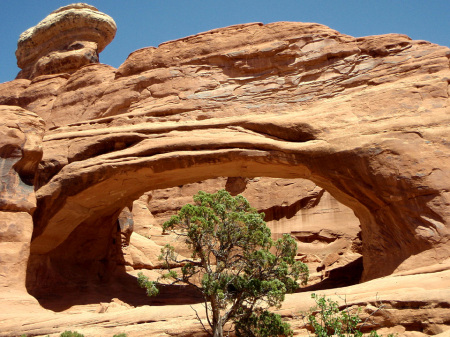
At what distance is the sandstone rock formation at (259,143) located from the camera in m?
11.4

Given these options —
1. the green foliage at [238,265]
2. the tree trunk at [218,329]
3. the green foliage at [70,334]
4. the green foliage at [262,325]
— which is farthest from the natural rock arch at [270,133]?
the green foliage at [70,334]

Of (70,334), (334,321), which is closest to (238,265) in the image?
(334,321)

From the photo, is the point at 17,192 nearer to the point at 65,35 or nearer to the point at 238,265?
the point at 238,265

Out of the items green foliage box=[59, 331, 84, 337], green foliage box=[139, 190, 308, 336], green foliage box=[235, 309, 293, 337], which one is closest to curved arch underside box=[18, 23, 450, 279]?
green foliage box=[139, 190, 308, 336]

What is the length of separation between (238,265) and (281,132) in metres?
4.70

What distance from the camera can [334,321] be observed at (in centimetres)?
800

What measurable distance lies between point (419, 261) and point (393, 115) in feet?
12.3

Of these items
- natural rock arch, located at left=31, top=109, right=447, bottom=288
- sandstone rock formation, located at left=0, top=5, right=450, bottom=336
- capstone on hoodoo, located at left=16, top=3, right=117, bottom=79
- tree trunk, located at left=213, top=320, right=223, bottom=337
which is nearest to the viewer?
tree trunk, located at left=213, top=320, right=223, bottom=337

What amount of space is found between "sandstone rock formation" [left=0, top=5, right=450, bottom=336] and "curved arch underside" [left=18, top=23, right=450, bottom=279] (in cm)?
4

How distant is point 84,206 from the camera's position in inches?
580

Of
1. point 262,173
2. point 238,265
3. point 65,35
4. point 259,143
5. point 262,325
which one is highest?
point 65,35

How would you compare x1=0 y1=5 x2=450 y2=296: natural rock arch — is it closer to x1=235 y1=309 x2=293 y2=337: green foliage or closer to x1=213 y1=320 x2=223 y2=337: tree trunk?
x1=235 y1=309 x2=293 y2=337: green foliage

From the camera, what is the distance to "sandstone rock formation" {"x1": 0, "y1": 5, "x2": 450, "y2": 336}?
37.6ft

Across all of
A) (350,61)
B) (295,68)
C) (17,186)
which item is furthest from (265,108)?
(17,186)
